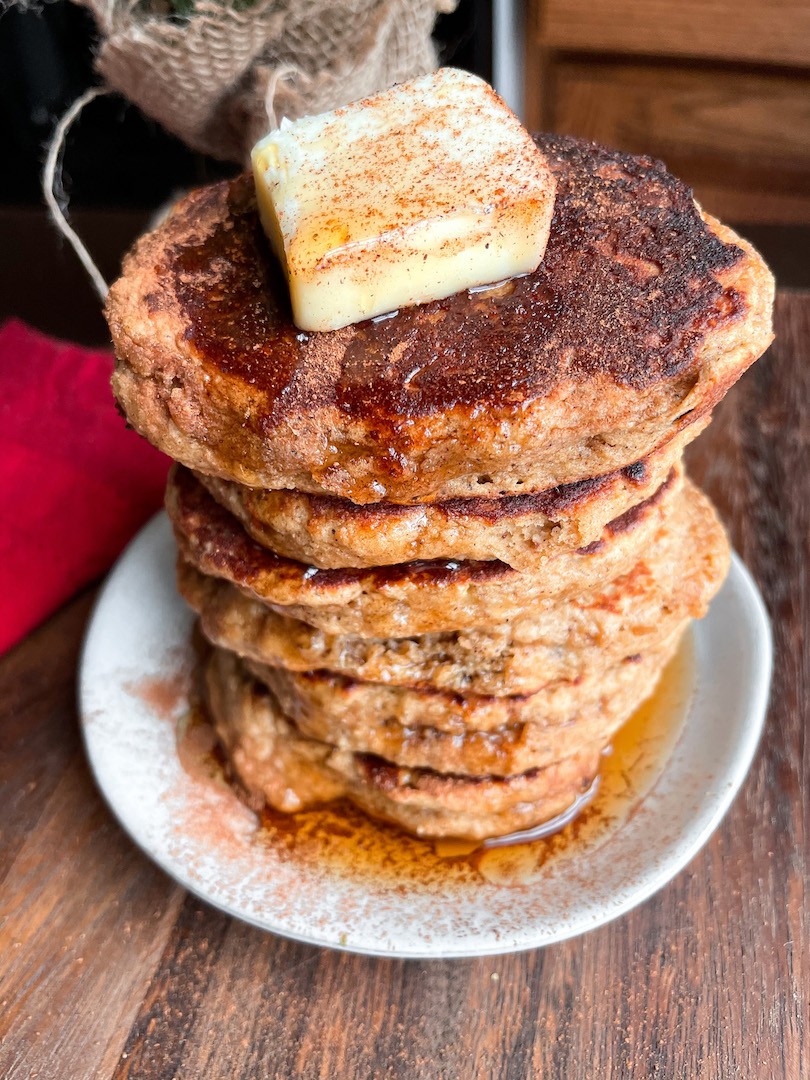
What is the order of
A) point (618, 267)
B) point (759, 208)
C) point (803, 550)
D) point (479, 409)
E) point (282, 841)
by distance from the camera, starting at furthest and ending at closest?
point (759, 208), point (803, 550), point (282, 841), point (618, 267), point (479, 409)

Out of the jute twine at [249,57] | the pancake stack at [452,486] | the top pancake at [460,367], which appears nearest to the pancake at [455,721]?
the pancake stack at [452,486]

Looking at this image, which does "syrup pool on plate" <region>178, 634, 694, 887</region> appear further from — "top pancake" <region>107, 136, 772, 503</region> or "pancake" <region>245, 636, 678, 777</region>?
"top pancake" <region>107, 136, 772, 503</region>

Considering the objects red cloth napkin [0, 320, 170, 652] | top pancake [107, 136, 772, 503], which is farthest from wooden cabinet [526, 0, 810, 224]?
top pancake [107, 136, 772, 503]

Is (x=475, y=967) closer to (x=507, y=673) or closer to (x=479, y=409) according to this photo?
(x=507, y=673)

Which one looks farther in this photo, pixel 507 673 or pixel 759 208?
pixel 759 208

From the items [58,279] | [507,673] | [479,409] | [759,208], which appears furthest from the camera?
[759,208]

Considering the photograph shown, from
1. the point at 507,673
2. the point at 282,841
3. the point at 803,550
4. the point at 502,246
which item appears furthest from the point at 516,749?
the point at 803,550

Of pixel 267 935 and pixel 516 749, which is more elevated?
pixel 516 749
